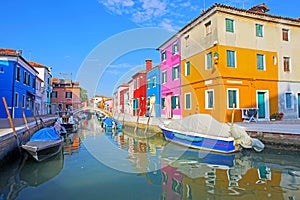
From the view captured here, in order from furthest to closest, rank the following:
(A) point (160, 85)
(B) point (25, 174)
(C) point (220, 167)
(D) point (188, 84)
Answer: (A) point (160, 85) → (D) point (188, 84) → (C) point (220, 167) → (B) point (25, 174)

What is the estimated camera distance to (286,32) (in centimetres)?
1670

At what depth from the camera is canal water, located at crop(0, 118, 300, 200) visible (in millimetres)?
5336

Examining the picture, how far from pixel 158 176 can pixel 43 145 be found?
4.83 metres

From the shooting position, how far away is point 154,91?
2488 centimetres

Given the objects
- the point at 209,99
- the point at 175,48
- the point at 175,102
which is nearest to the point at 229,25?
the point at 209,99

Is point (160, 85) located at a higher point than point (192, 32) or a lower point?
lower

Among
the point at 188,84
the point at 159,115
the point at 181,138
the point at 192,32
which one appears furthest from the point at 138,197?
the point at 159,115

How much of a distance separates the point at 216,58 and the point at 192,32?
4497 millimetres

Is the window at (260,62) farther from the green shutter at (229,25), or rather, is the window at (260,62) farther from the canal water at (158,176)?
the canal water at (158,176)

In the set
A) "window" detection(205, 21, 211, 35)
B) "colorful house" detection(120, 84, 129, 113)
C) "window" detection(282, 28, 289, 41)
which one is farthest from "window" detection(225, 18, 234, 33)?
"colorful house" detection(120, 84, 129, 113)

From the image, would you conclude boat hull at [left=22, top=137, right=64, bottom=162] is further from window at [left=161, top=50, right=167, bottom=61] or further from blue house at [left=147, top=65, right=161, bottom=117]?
window at [left=161, top=50, right=167, bottom=61]

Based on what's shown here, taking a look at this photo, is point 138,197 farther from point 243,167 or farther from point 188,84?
point 188,84

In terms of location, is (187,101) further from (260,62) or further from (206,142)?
(206,142)

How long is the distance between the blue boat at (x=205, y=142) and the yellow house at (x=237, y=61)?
3951 mm
